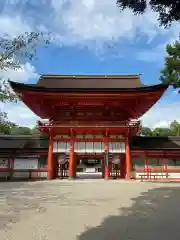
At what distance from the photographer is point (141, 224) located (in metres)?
7.34

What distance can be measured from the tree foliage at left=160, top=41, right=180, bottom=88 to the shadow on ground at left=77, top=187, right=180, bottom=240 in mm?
14391

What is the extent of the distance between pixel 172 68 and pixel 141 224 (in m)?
18.3

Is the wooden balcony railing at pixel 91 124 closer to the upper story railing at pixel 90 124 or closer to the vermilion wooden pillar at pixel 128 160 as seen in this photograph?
the upper story railing at pixel 90 124

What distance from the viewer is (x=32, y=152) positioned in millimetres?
25531

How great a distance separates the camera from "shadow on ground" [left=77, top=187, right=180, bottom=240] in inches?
245

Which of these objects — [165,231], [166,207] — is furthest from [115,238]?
[166,207]

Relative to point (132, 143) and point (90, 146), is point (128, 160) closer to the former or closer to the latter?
point (132, 143)

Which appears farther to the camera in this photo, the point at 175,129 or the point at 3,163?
the point at 175,129

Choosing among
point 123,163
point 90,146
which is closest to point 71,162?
point 90,146

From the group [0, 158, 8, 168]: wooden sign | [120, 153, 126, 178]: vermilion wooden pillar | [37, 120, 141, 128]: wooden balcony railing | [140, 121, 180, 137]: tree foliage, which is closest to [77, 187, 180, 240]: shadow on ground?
[37, 120, 141, 128]: wooden balcony railing

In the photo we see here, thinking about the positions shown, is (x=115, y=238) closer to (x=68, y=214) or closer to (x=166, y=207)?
(x=68, y=214)

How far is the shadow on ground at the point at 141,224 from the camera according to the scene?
6.23 meters

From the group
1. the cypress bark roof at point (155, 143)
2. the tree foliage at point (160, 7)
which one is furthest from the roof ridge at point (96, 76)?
the tree foliage at point (160, 7)

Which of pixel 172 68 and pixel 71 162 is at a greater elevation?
pixel 172 68
